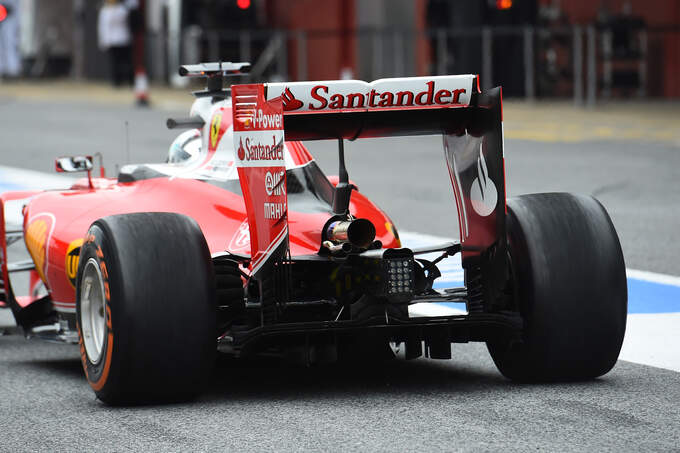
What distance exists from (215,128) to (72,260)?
3.76 ft

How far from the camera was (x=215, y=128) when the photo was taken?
8328mm

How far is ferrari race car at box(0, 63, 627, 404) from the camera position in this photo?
642 centimetres

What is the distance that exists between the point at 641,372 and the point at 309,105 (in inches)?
84.5

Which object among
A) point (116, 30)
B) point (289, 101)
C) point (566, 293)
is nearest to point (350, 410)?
point (566, 293)

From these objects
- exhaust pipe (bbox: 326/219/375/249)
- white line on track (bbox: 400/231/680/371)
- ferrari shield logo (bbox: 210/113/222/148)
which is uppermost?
ferrari shield logo (bbox: 210/113/222/148)

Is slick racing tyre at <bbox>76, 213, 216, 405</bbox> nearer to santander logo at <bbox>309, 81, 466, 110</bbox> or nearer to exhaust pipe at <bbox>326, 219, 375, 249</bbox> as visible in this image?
exhaust pipe at <bbox>326, 219, 375, 249</bbox>

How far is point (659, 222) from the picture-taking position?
1339 cm

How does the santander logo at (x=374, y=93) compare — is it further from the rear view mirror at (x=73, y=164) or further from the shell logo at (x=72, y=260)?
the rear view mirror at (x=73, y=164)

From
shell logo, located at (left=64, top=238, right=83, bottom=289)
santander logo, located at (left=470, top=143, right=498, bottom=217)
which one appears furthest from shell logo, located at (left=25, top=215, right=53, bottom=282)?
santander logo, located at (left=470, top=143, right=498, bottom=217)

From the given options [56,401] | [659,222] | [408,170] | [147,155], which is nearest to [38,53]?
[147,155]

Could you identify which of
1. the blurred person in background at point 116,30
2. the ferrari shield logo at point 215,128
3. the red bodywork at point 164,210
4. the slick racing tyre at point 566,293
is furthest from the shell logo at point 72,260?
the blurred person in background at point 116,30

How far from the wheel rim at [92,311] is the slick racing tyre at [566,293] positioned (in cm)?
184

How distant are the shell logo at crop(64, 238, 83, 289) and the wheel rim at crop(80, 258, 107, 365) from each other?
81 centimetres

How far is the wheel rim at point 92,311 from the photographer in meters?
6.83
